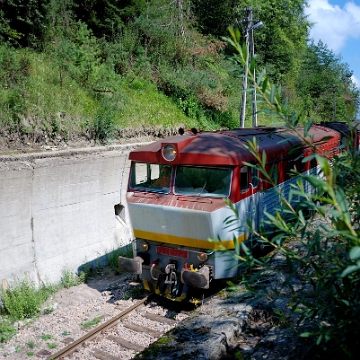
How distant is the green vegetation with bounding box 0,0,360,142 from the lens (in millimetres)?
12516

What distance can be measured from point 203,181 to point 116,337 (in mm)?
2908

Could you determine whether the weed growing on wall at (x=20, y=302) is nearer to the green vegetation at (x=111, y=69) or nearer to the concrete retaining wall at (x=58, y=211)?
the concrete retaining wall at (x=58, y=211)

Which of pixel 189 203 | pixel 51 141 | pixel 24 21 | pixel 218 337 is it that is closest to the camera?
pixel 218 337

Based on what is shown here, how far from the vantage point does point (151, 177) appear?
7.35m

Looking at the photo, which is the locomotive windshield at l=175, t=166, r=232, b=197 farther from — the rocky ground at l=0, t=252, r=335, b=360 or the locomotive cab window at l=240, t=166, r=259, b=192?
the rocky ground at l=0, t=252, r=335, b=360

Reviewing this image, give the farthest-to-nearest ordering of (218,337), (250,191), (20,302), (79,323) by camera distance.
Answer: (20,302), (79,323), (250,191), (218,337)

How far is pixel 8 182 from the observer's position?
27.3ft

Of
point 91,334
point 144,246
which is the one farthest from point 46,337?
point 144,246

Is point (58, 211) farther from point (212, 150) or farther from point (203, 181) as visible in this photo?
point (212, 150)

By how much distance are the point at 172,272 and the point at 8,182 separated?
391 cm

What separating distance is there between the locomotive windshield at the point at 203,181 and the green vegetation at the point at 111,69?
3.25 m

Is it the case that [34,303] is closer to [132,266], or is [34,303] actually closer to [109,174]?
[132,266]

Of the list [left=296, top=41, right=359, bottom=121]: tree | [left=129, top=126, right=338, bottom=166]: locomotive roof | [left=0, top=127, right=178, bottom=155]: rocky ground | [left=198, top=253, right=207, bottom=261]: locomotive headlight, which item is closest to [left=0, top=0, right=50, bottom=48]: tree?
[left=0, top=127, right=178, bottom=155]: rocky ground

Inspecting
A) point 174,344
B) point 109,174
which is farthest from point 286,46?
point 174,344
